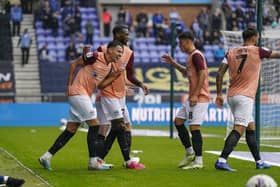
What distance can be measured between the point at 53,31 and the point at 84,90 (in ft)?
87.4

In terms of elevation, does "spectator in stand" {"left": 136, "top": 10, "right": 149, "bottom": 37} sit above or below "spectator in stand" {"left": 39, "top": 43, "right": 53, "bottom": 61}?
above

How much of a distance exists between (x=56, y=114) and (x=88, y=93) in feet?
61.7

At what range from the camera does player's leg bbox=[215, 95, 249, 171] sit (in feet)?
44.6

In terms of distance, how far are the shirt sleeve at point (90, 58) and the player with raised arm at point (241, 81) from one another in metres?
2.01

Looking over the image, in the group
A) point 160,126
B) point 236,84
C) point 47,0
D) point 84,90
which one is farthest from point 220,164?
point 47,0

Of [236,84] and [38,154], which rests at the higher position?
[236,84]

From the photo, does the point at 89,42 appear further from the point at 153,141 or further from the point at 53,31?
the point at 153,141

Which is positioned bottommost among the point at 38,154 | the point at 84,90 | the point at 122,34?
the point at 38,154

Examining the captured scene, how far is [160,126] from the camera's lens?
31.9 metres

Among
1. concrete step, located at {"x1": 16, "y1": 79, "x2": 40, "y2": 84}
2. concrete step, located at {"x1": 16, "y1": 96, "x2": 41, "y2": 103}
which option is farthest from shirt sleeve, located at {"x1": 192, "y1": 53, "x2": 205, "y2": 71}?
concrete step, located at {"x1": 16, "y1": 79, "x2": 40, "y2": 84}

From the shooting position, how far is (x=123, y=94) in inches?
563

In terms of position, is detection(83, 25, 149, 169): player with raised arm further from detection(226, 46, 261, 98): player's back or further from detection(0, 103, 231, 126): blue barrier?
detection(0, 103, 231, 126): blue barrier

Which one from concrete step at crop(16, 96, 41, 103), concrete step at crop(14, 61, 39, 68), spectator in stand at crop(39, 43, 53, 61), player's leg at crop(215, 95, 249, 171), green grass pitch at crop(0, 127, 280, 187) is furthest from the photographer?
spectator in stand at crop(39, 43, 53, 61)

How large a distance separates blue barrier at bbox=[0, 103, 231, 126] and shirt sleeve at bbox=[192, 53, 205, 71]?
18.6 metres
